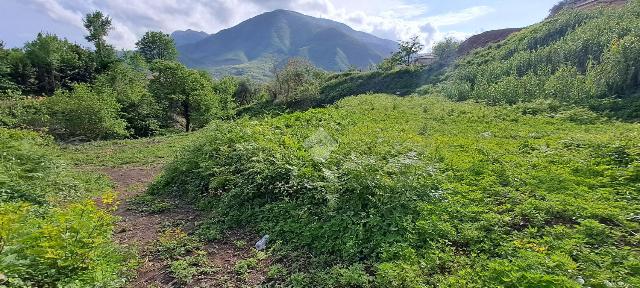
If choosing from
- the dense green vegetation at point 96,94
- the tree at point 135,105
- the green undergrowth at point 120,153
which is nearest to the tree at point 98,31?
the dense green vegetation at point 96,94

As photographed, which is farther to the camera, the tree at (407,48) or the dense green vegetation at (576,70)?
the tree at (407,48)

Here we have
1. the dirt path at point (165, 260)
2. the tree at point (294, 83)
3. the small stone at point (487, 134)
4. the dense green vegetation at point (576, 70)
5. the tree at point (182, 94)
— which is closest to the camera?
the dirt path at point (165, 260)

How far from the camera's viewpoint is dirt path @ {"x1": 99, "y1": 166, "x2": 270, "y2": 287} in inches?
217

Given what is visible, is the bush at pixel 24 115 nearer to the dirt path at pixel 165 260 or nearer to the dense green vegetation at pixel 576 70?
the dirt path at pixel 165 260

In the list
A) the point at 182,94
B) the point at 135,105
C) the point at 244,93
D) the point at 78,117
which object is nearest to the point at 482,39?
the point at 244,93

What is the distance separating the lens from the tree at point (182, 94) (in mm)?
36031

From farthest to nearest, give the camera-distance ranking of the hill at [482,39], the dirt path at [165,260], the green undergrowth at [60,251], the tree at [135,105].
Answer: the hill at [482,39] → the tree at [135,105] → the dirt path at [165,260] → the green undergrowth at [60,251]

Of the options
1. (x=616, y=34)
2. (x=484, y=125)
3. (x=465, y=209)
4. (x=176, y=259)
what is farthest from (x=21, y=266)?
(x=616, y=34)

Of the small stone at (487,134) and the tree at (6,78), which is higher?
the tree at (6,78)

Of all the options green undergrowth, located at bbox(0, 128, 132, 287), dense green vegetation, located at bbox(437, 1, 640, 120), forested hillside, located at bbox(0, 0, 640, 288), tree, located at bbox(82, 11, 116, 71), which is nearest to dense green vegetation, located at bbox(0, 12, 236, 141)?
tree, located at bbox(82, 11, 116, 71)

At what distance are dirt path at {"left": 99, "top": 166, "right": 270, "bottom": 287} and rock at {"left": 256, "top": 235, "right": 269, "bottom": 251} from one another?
0.49ft

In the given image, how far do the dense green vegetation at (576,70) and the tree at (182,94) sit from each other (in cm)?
2413

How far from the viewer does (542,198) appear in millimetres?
6434

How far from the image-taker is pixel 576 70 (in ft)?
81.9
